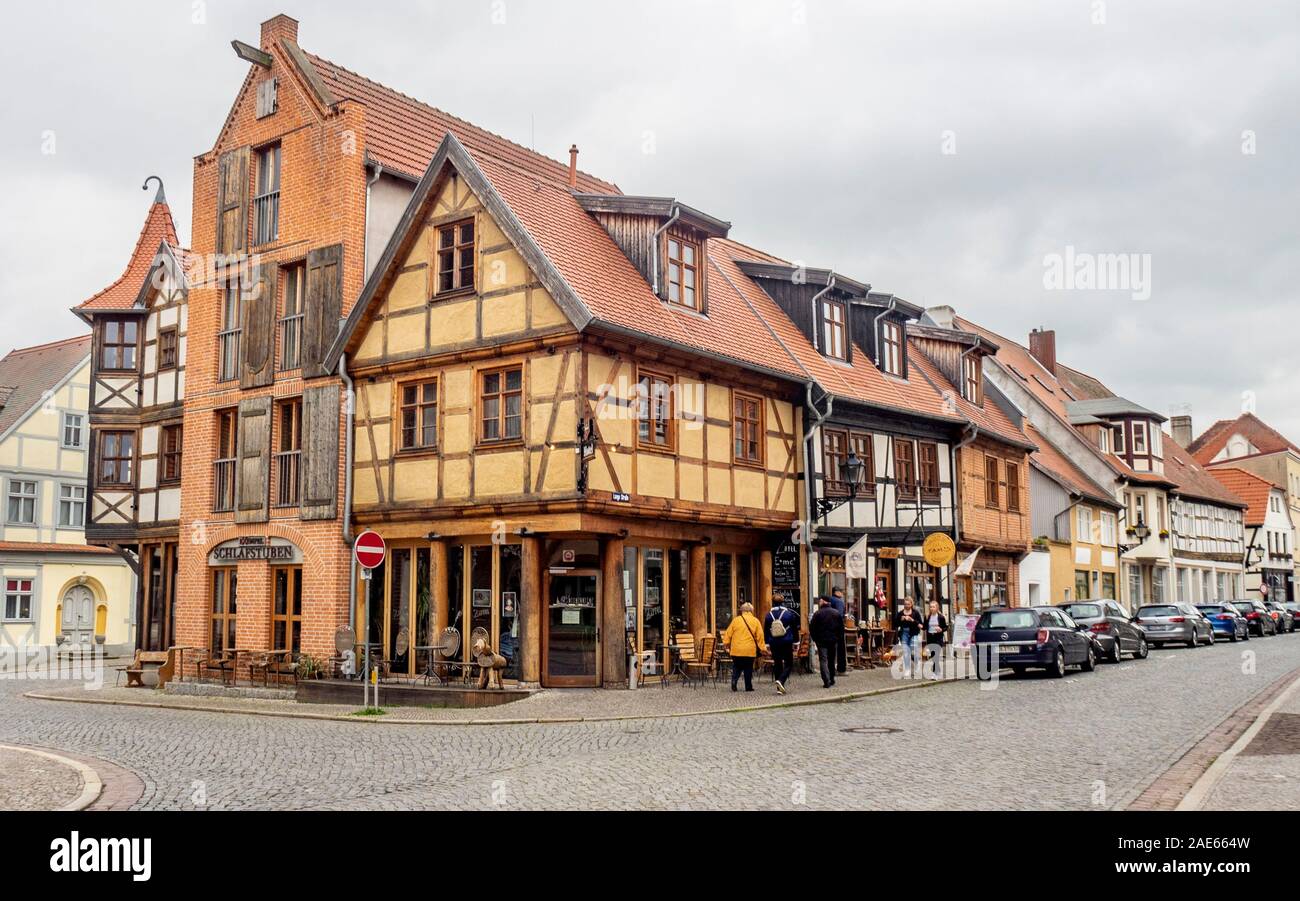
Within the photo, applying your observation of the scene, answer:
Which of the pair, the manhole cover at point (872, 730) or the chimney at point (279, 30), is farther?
the chimney at point (279, 30)

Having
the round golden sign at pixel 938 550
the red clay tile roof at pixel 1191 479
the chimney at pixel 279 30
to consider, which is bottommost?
the round golden sign at pixel 938 550

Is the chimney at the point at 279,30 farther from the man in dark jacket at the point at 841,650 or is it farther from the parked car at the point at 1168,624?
the parked car at the point at 1168,624

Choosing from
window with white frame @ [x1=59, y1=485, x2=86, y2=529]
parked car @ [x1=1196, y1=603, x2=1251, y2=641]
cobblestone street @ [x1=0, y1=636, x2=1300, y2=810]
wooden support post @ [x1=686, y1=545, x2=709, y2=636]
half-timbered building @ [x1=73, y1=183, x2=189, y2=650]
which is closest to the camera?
cobblestone street @ [x1=0, y1=636, x2=1300, y2=810]

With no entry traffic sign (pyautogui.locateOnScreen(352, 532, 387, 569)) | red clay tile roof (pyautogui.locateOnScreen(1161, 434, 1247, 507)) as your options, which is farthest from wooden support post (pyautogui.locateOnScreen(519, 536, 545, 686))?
red clay tile roof (pyautogui.locateOnScreen(1161, 434, 1247, 507))

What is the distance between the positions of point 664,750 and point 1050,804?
4.81m

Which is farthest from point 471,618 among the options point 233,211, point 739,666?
point 233,211

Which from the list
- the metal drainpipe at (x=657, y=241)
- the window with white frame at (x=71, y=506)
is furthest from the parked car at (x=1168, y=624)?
the window with white frame at (x=71, y=506)

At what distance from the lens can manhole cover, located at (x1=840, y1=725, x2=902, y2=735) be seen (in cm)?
1486

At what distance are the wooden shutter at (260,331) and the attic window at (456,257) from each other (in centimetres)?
474

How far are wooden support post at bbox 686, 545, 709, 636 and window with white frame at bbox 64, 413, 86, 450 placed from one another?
3317 centimetres

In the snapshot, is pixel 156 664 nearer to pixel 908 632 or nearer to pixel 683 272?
pixel 683 272

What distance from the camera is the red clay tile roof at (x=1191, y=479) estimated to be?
189ft

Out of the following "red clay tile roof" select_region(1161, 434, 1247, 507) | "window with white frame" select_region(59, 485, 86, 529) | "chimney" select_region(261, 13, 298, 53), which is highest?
"chimney" select_region(261, 13, 298, 53)

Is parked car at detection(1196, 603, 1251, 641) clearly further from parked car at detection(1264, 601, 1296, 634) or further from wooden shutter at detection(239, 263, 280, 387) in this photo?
wooden shutter at detection(239, 263, 280, 387)
